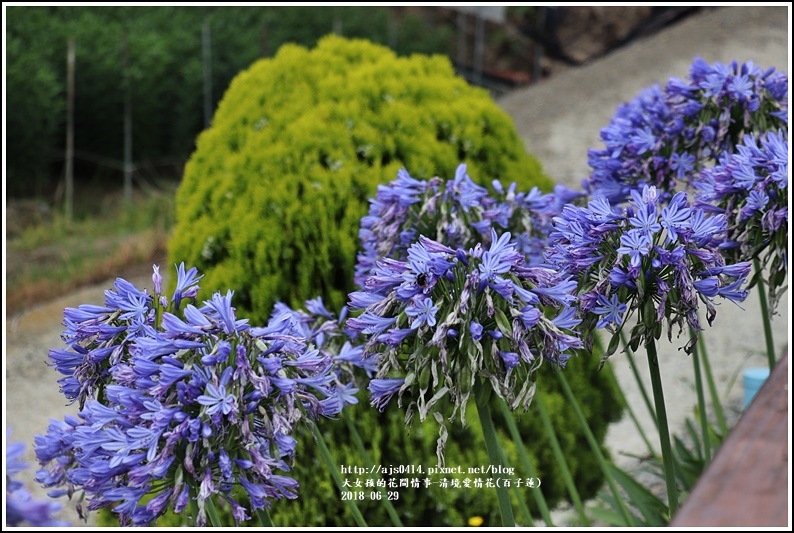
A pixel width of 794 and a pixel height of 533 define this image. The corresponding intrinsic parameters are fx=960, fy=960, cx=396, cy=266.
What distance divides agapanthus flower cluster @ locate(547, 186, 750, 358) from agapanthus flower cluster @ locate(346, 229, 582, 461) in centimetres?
8

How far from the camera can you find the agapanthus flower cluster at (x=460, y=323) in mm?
1683

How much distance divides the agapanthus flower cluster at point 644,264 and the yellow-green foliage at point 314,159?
1938 mm

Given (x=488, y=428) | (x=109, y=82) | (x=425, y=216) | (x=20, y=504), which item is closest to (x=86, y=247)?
(x=109, y=82)

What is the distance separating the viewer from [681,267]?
1.77m

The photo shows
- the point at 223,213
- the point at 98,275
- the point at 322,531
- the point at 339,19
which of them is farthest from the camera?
the point at 339,19

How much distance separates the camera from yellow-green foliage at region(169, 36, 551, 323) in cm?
372

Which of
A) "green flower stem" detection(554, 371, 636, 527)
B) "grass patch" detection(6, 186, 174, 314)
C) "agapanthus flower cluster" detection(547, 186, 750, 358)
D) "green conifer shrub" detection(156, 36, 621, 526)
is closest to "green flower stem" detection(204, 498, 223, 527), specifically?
"agapanthus flower cluster" detection(547, 186, 750, 358)

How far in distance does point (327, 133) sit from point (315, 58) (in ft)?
2.46

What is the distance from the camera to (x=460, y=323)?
5.61ft

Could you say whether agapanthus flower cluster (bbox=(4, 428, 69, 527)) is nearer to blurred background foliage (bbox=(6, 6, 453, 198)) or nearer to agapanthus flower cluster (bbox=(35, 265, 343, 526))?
agapanthus flower cluster (bbox=(35, 265, 343, 526))

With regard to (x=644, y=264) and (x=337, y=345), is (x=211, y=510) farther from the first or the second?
(x=644, y=264)

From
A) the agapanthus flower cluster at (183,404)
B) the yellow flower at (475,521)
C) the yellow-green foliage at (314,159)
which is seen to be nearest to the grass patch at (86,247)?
the yellow-green foliage at (314,159)

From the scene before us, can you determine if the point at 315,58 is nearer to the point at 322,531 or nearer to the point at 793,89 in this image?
the point at 793,89

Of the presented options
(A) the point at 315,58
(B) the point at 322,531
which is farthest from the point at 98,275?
(B) the point at 322,531
